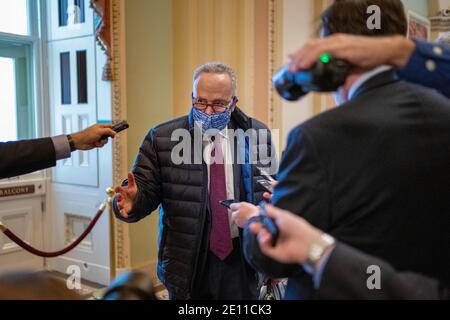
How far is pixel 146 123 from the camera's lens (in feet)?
12.7

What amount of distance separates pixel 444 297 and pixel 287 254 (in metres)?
0.40

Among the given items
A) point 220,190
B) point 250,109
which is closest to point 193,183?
point 220,190

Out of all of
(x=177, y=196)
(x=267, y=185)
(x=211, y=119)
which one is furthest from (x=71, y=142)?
(x=267, y=185)

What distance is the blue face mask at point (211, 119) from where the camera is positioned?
6.10ft

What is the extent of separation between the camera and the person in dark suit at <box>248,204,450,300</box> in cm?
72

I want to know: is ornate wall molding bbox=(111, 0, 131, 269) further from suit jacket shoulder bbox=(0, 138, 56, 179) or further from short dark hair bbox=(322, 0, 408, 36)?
short dark hair bbox=(322, 0, 408, 36)

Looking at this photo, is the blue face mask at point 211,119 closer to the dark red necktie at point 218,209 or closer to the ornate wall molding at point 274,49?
the dark red necktie at point 218,209

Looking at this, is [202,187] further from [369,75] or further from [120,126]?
[369,75]

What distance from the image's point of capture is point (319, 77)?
0.79 metres

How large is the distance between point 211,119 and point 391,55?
1.10 metres

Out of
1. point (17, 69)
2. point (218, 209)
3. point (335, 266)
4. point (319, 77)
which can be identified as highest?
point (17, 69)

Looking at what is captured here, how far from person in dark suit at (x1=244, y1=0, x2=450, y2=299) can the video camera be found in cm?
8

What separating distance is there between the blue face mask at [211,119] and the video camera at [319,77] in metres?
1.03

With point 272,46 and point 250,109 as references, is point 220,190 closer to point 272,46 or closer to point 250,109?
point 250,109
